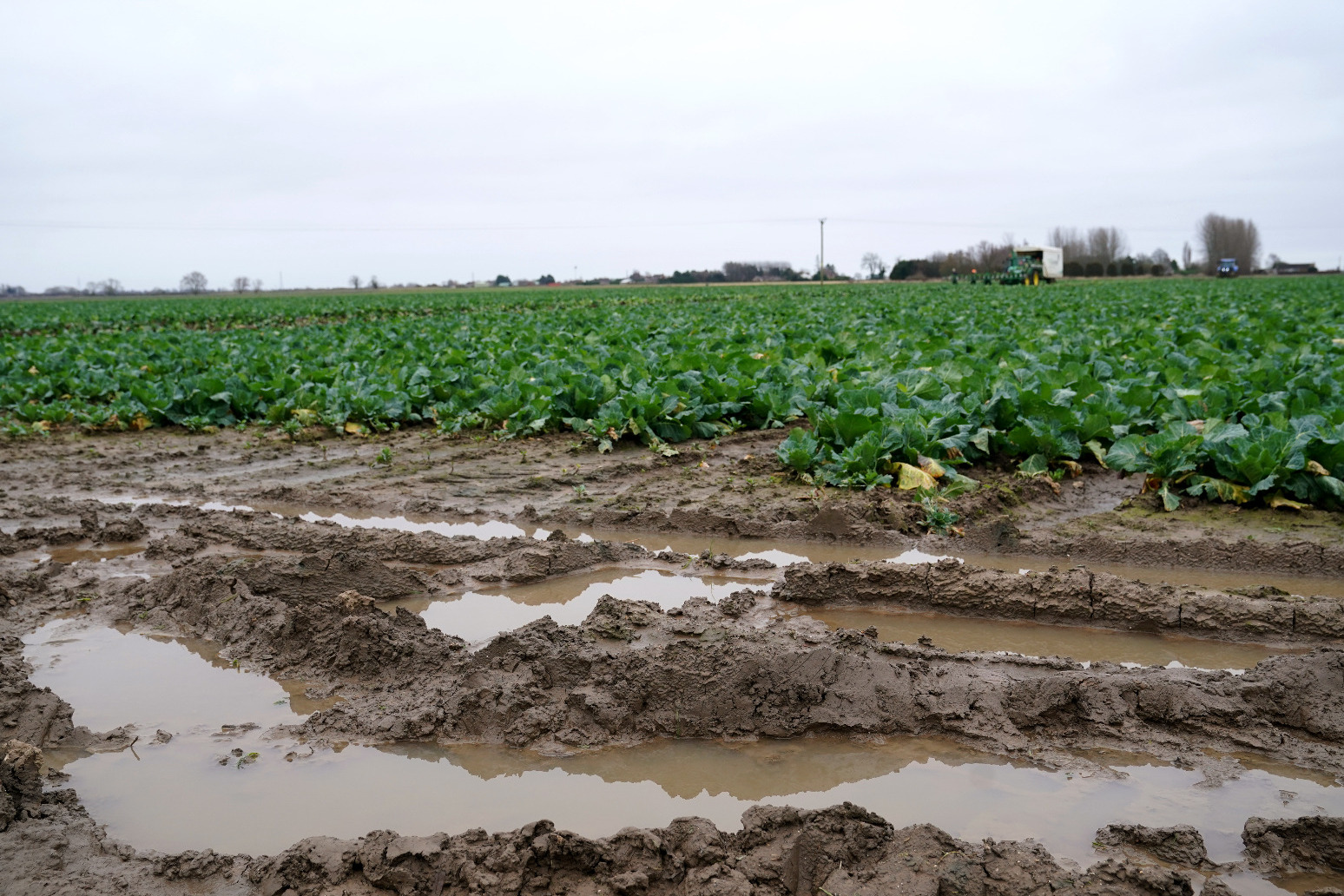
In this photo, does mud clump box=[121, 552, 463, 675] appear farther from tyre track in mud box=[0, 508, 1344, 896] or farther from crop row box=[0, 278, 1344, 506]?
crop row box=[0, 278, 1344, 506]

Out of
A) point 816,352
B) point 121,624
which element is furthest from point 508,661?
point 816,352

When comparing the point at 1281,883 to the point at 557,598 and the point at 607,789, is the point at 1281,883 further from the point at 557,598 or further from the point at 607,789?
the point at 557,598

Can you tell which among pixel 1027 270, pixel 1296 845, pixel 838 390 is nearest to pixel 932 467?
pixel 838 390

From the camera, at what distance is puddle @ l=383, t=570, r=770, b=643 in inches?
159

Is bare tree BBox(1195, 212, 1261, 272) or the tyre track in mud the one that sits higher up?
bare tree BBox(1195, 212, 1261, 272)

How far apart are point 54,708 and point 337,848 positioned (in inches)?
61.2

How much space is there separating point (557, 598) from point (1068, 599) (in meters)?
2.36

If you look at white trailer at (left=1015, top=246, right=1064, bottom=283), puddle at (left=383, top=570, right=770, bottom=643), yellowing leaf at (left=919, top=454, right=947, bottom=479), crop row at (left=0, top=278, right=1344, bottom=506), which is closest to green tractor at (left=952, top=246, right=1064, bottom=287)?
white trailer at (left=1015, top=246, right=1064, bottom=283)

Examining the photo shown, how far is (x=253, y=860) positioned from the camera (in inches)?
92.7

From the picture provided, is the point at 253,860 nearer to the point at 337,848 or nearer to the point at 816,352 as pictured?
the point at 337,848

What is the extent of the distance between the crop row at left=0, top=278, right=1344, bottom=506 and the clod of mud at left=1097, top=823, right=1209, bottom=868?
10.9ft

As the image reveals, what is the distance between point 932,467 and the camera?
5.71 metres

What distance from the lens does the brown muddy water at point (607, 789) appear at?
8.38ft

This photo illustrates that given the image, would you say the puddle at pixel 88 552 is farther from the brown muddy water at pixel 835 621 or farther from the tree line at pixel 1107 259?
the tree line at pixel 1107 259
